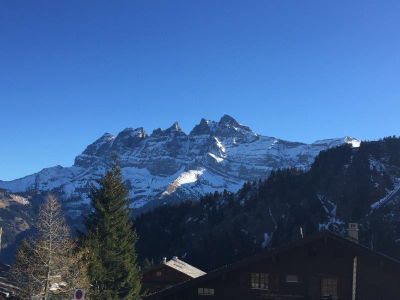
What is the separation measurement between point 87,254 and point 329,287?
16.1 meters

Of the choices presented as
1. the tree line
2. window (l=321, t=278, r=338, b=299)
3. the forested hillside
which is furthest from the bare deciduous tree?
the forested hillside

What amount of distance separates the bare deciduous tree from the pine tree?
3.86m

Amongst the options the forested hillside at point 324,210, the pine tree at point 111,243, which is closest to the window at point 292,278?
the pine tree at point 111,243

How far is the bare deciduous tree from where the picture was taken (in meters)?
34.2

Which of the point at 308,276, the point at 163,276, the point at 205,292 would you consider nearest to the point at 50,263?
the point at 205,292

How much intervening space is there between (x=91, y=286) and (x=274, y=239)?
13688cm

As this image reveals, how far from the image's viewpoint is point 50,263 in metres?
33.8

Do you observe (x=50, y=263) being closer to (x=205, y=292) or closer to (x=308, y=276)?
(x=205, y=292)

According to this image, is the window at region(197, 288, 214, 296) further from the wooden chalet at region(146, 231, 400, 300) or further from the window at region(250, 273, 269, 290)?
the window at region(250, 273, 269, 290)

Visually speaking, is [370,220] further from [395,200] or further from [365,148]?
[365,148]

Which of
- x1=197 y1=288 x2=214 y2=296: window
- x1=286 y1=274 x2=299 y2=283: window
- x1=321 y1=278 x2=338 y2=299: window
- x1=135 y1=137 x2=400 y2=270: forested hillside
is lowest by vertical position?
x1=197 y1=288 x2=214 y2=296: window

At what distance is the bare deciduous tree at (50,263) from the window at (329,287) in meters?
14.2

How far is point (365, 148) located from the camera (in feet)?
621

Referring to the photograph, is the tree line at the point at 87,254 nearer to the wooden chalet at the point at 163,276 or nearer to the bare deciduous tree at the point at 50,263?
the bare deciduous tree at the point at 50,263
